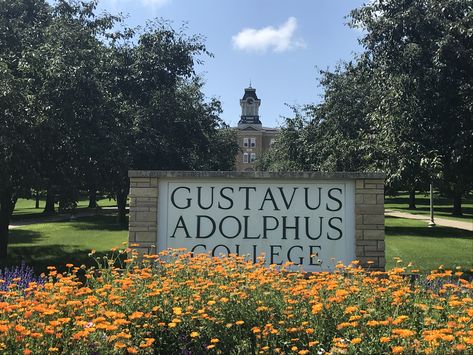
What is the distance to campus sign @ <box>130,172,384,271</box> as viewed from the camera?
249 inches

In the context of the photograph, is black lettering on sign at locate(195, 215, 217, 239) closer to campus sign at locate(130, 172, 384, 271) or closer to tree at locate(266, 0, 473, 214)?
campus sign at locate(130, 172, 384, 271)

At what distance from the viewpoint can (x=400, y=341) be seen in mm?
3057

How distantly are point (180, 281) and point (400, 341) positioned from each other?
1.91 m

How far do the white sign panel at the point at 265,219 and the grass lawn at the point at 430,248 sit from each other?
10.4 feet

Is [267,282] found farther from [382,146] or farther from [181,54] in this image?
[181,54]

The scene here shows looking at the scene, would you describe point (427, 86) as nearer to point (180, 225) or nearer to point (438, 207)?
point (180, 225)

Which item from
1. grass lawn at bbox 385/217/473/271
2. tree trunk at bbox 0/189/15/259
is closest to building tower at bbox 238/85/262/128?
grass lawn at bbox 385/217/473/271

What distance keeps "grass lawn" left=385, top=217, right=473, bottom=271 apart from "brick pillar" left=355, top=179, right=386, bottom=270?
284 cm

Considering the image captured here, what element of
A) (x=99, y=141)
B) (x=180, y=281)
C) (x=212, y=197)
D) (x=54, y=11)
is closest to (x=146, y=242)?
(x=212, y=197)

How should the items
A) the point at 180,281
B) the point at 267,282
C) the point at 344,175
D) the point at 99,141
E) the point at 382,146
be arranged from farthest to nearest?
the point at 99,141 < the point at 382,146 < the point at 344,175 < the point at 180,281 < the point at 267,282

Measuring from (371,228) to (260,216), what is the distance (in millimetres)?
1385

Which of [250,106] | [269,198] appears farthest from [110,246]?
[250,106]

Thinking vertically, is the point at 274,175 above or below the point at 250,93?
below

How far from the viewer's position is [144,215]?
21.1 feet
